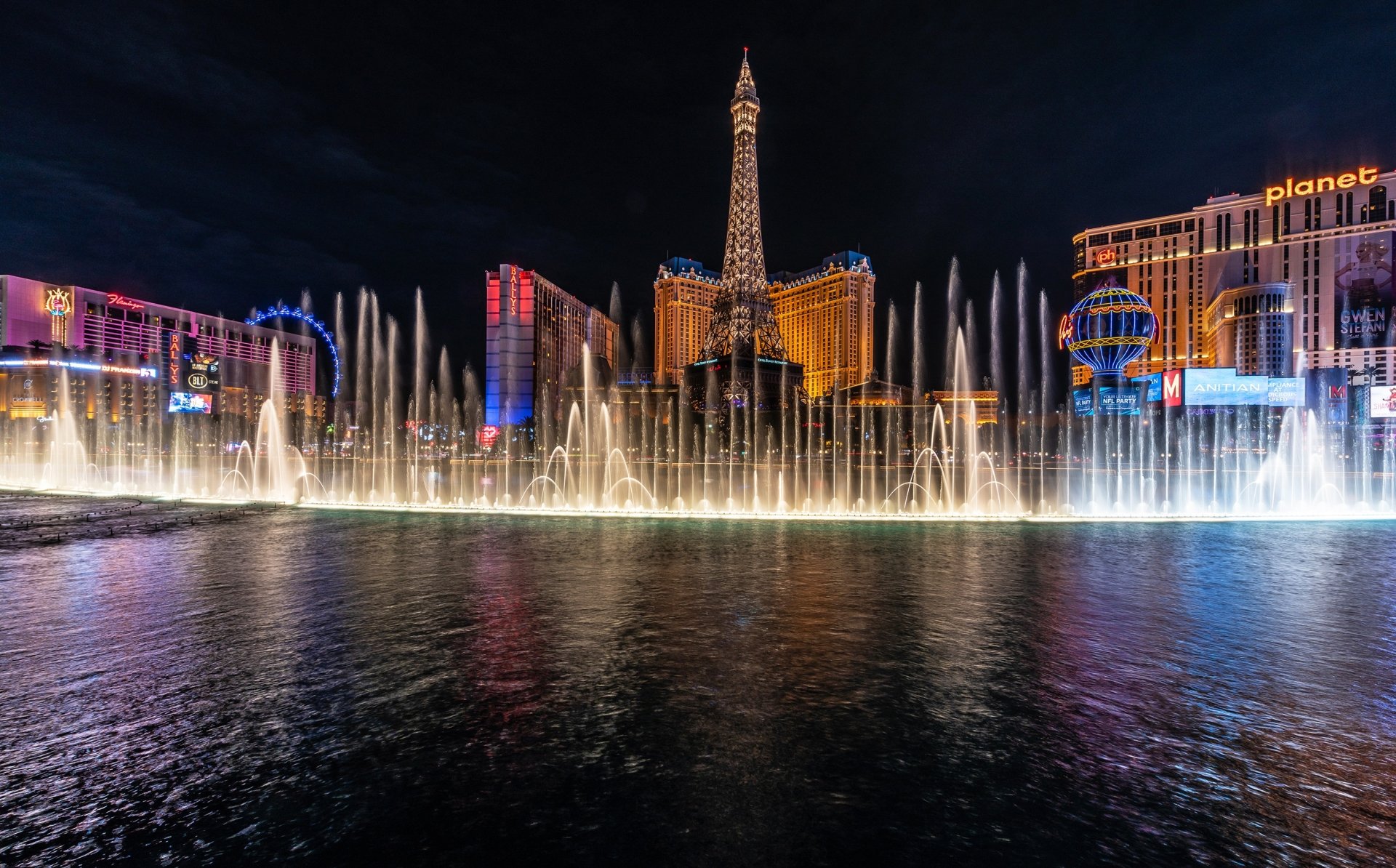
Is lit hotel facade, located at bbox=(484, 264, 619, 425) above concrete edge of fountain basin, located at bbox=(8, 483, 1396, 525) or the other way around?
above

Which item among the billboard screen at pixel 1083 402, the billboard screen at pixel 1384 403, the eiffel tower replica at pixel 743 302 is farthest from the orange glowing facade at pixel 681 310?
the billboard screen at pixel 1384 403

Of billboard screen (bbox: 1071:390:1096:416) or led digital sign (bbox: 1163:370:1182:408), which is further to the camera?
billboard screen (bbox: 1071:390:1096:416)

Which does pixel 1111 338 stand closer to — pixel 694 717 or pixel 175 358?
pixel 694 717

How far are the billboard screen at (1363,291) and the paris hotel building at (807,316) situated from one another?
7370 cm

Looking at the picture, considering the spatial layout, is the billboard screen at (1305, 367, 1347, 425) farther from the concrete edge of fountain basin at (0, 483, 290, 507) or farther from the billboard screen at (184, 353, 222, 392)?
the billboard screen at (184, 353, 222, 392)

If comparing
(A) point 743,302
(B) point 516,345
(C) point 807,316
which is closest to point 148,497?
(A) point 743,302

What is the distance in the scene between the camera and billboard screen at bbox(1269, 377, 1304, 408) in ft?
246

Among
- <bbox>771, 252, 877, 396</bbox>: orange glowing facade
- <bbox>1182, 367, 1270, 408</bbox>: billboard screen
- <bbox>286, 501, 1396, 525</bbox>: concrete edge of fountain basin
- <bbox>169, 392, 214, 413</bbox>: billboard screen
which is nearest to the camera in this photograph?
<bbox>286, 501, 1396, 525</bbox>: concrete edge of fountain basin

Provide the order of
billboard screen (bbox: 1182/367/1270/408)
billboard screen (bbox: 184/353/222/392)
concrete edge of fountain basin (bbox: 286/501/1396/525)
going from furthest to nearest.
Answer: billboard screen (bbox: 1182/367/1270/408), billboard screen (bbox: 184/353/222/392), concrete edge of fountain basin (bbox: 286/501/1396/525)

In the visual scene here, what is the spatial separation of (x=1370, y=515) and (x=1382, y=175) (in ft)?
425

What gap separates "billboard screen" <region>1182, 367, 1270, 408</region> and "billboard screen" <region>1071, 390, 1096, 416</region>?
969 centimetres

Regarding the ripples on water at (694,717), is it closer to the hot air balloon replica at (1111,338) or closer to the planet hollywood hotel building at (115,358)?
the hot air balloon replica at (1111,338)

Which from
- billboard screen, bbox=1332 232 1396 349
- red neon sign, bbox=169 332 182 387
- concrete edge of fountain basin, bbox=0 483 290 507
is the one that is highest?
billboard screen, bbox=1332 232 1396 349

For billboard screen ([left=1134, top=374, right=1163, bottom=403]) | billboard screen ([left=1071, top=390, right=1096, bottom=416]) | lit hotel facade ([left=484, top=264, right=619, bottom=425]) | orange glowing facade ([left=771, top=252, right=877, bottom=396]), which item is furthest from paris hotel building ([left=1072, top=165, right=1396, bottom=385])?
lit hotel facade ([left=484, top=264, right=619, bottom=425])
